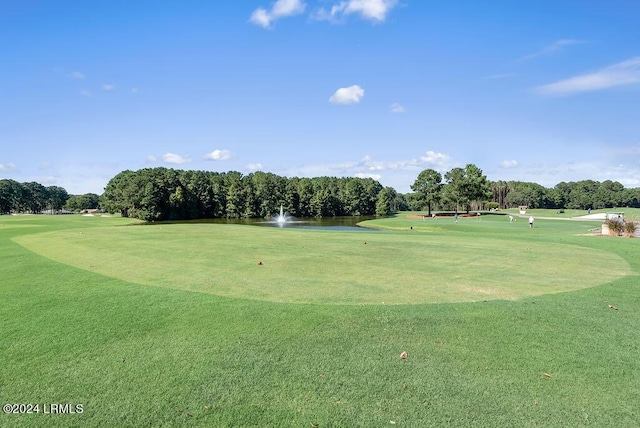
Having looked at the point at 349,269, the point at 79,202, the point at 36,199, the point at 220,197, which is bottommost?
the point at 349,269

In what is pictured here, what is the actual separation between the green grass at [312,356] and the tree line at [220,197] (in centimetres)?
8581

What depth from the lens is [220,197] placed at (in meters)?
108

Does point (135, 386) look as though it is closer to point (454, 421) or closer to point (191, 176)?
point (454, 421)

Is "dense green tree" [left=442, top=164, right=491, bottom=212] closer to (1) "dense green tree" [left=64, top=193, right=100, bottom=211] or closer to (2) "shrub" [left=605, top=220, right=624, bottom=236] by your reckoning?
(2) "shrub" [left=605, top=220, right=624, bottom=236]

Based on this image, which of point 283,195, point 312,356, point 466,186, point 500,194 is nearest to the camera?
point 312,356

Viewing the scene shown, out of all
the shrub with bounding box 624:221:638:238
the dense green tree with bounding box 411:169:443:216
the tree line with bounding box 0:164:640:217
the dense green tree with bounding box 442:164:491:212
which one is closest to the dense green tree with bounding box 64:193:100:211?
the tree line with bounding box 0:164:640:217

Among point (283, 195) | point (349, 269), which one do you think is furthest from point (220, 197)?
point (349, 269)

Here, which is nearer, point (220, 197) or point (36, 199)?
point (220, 197)

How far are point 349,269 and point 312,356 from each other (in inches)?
277

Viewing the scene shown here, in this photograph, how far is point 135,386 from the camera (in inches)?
192

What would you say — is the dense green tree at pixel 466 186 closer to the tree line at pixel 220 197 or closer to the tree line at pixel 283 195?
the tree line at pixel 283 195

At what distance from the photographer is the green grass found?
4395 millimetres

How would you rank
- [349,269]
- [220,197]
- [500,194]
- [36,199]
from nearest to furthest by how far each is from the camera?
[349,269] < [220,197] < [36,199] < [500,194]

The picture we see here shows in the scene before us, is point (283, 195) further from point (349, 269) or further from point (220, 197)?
point (349, 269)
